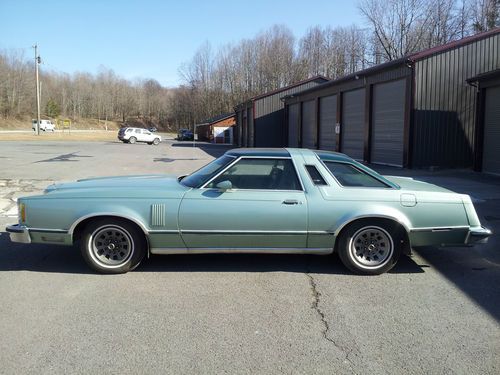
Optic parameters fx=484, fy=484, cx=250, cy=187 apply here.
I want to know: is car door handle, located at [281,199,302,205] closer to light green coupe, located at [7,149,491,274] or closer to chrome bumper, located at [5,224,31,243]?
light green coupe, located at [7,149,491,274]

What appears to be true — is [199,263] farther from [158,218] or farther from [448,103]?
[448,103]

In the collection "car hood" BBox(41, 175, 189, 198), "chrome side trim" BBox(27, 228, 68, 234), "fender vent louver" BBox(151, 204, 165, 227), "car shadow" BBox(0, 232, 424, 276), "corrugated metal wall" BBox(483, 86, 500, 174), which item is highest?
"corrugated metal wall" BBox(483, 86, 500, 174)

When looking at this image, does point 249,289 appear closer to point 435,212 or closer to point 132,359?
point 132,359

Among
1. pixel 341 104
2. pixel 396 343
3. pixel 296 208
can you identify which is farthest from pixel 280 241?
pixel 341 104

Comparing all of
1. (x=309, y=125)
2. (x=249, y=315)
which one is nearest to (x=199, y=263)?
(x=249, y=315)

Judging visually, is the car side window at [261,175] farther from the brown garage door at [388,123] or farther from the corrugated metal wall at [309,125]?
the corrugated metal wall at [309,125]

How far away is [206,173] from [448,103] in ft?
53.1

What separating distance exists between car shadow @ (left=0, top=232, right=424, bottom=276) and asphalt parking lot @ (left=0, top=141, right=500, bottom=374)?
0.02 m

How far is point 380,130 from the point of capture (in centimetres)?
2145

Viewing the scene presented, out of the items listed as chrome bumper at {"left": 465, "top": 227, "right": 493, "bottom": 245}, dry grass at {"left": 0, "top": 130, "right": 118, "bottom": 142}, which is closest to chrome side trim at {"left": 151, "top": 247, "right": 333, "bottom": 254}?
chrome bumper at {"left": 465, "top": 227, "right": 493, "bottom": 245}

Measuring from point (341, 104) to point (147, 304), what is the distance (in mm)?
22392

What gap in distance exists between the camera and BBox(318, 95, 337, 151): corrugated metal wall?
88.9ft

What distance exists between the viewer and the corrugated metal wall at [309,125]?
1195 inches

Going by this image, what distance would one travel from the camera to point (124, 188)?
5.42 meters
